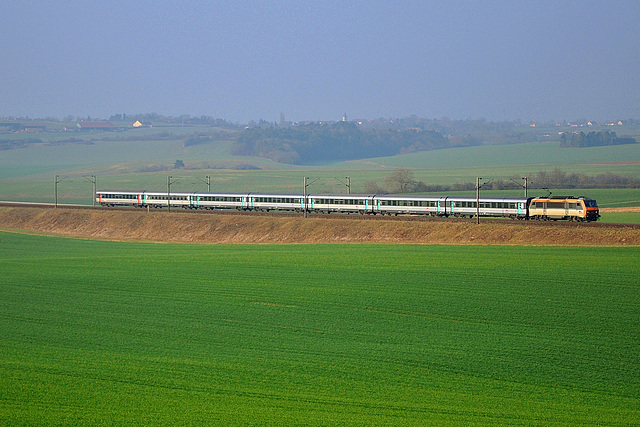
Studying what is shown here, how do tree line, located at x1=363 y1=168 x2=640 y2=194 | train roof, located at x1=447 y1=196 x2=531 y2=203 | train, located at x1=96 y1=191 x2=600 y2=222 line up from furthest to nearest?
tree line, located at x1=363 y1=168 x2=640 y2=194 < train roof, located at x1=447 y1=196 x2=531 y2=203 < train, located at x1=96 y1=191 x2=600 y2=222

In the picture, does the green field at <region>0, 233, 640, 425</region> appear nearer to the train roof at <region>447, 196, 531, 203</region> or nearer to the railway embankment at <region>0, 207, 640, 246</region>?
the railway embankment at <region>0, 207, 640, 246</region>

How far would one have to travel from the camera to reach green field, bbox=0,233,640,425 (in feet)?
55.3

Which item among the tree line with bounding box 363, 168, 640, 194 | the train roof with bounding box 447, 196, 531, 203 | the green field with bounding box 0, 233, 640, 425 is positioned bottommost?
the tree line with bounding box 363, 168, 640, 194

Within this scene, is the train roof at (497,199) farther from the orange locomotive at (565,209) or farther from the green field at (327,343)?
the green field at (327,343)

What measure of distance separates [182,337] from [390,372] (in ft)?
23.6

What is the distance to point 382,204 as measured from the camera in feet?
235

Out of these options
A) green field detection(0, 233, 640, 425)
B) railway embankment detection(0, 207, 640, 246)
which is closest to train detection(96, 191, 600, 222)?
railway embankment detection(0, 207, 640, 246)

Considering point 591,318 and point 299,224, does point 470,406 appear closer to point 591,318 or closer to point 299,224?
point 591,318

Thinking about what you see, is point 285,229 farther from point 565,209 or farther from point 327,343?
point 327,343

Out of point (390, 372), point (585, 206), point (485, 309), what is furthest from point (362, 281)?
point (585, 206)

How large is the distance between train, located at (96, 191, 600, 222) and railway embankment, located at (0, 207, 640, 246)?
410 cm

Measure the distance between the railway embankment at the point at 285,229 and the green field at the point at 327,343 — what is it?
12723 mm

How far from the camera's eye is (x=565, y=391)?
1831 centimetres

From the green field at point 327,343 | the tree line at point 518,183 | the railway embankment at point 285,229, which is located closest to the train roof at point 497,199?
the railway embankment at point 285,229
